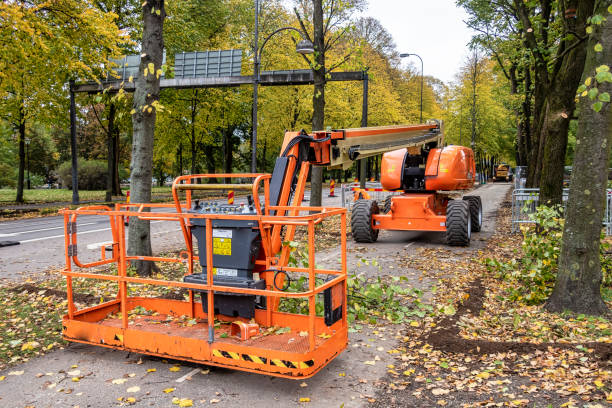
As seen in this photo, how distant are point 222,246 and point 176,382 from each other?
1413 millimetres

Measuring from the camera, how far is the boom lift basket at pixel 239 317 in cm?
452

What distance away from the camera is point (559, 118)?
1068cm

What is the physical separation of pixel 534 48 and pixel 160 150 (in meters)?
28.0

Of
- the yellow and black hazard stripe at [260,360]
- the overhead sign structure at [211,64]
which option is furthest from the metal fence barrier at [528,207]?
the overhead sign structure at [211,64]

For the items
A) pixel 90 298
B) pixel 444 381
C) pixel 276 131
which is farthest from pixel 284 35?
pixel 444 381

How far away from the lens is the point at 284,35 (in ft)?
112

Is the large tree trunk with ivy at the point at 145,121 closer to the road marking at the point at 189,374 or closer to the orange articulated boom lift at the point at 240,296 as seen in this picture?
the orange articulated boom lift at the point at 240,296

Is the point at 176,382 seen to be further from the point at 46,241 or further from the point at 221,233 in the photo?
the point at 46,241

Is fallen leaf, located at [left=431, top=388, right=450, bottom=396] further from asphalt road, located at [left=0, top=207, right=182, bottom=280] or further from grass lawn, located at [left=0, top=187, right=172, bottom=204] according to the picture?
grass lawn, located at [left=0, top=187, right=172, bottom=204]

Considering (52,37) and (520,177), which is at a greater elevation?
(52,37)

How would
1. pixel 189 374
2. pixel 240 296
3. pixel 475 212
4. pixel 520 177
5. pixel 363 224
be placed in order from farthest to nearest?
pixel 520 177, pixel 475 212, pixel 363 224, pixel 240 296, pixel 189 374

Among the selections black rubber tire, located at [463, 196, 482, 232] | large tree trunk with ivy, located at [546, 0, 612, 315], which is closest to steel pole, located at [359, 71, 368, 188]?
black rubber tire, located at [463, 196, 482, 232]

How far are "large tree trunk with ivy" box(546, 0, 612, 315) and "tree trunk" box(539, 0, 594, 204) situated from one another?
4.74 metres

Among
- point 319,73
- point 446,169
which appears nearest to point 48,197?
point 319,73
